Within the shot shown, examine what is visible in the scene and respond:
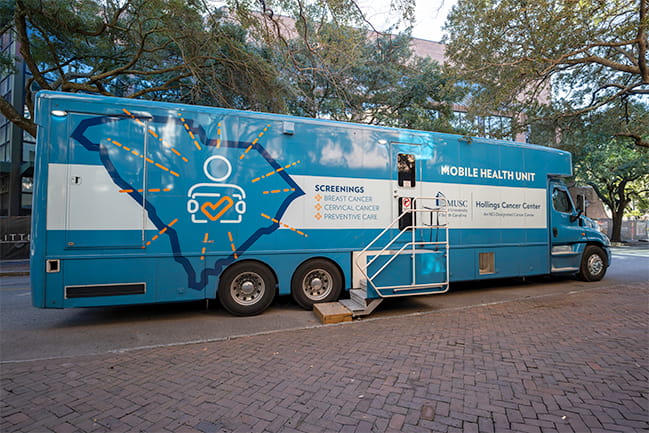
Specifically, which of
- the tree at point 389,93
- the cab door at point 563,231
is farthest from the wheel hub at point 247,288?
the tree at point 389,93

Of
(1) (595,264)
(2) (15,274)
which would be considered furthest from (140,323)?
(1) (595,264)

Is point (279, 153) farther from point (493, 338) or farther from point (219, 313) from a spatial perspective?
point (493, 338)

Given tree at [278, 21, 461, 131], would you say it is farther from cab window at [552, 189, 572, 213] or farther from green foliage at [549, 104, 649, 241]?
cab window at [552, 189, 572, 213]

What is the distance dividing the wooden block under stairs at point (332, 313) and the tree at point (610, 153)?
10714mm

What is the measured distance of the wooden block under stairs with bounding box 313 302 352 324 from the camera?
18.4 feet

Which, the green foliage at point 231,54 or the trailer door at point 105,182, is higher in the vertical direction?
the green foliage at point 231,54

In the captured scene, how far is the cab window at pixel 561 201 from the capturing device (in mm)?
8992

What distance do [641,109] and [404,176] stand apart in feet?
41.6

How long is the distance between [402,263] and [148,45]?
11560mm

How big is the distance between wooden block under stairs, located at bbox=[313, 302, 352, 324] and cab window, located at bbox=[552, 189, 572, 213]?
6.69 metres

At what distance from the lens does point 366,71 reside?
50.2 ft

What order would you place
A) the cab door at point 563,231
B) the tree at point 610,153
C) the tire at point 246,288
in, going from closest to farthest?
the tire at point 246,288 < the cab door at point 563,231 < the tree at point 610,153

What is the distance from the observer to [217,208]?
5.73 meters

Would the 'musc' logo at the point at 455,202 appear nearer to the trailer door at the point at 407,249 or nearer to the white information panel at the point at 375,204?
the white information panel at the point at 375,204
